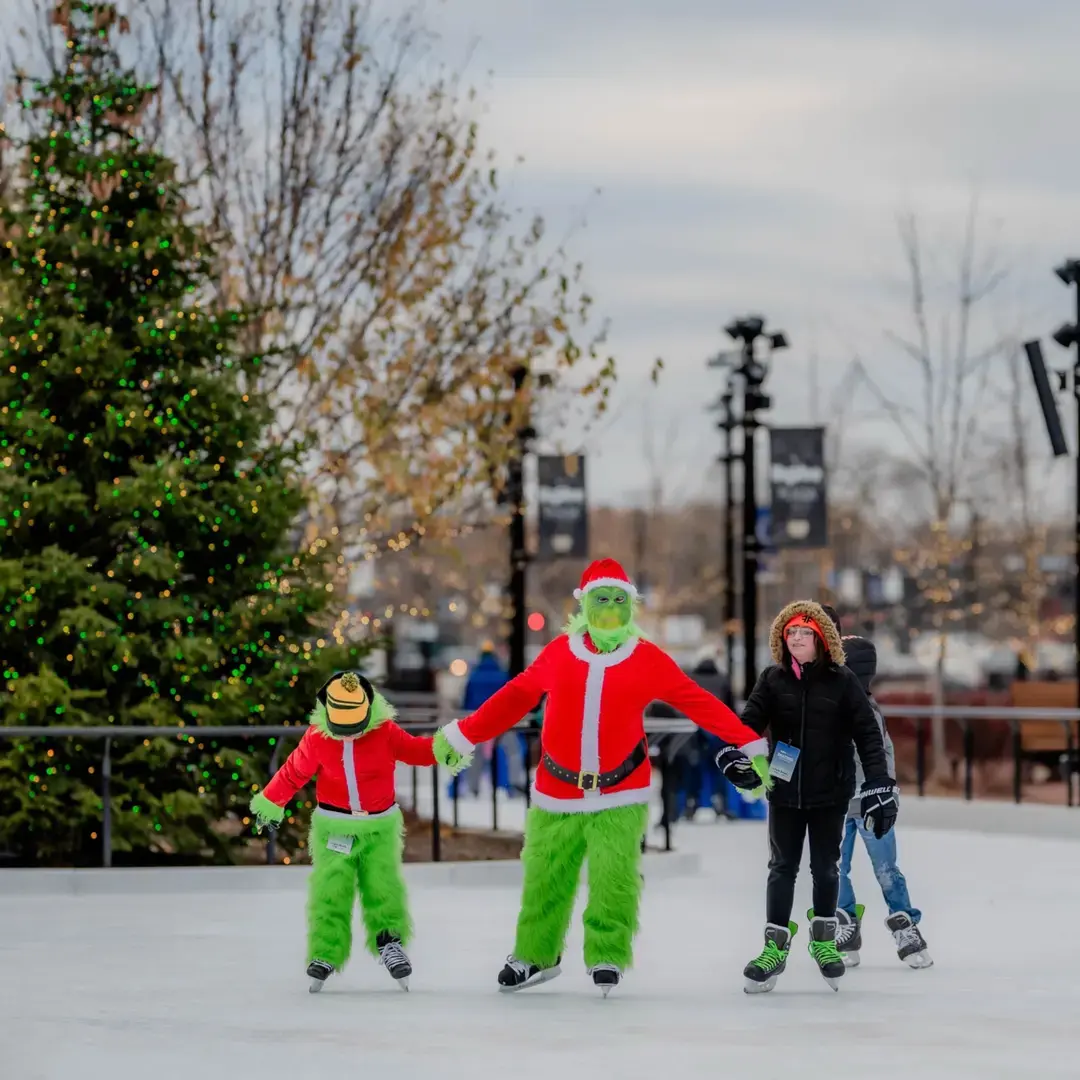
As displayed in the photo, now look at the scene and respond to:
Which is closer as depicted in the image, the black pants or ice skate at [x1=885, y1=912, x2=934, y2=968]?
the black pants

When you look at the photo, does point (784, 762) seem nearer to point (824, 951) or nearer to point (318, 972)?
point (824, 951)

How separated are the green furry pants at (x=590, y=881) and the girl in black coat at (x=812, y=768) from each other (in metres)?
0.55

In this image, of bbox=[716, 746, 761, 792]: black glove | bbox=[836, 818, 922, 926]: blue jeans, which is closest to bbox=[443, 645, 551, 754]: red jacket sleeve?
bbox=[716, 746, 761, 792]: black glove

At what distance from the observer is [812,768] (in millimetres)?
11047

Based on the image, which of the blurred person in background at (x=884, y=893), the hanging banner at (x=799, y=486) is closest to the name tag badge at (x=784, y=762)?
the blurred person in background at (x=884, y=893)

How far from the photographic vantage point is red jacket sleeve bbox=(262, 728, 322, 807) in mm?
11242

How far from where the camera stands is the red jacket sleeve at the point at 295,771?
11.2 meters

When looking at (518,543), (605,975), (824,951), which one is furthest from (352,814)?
(518,543)

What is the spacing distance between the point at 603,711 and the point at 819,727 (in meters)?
0.95

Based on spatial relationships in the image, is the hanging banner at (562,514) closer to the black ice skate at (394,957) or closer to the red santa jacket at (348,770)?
the red santa jacket at (348,770)

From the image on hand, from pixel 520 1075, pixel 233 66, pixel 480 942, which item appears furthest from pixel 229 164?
pixel 520 1075

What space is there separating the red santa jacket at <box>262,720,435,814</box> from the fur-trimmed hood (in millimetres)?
1620

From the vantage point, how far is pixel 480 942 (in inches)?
522

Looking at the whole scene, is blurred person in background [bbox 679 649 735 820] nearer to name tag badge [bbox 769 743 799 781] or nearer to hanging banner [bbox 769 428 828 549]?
hanging banner [bbox 769 428 828 549]
